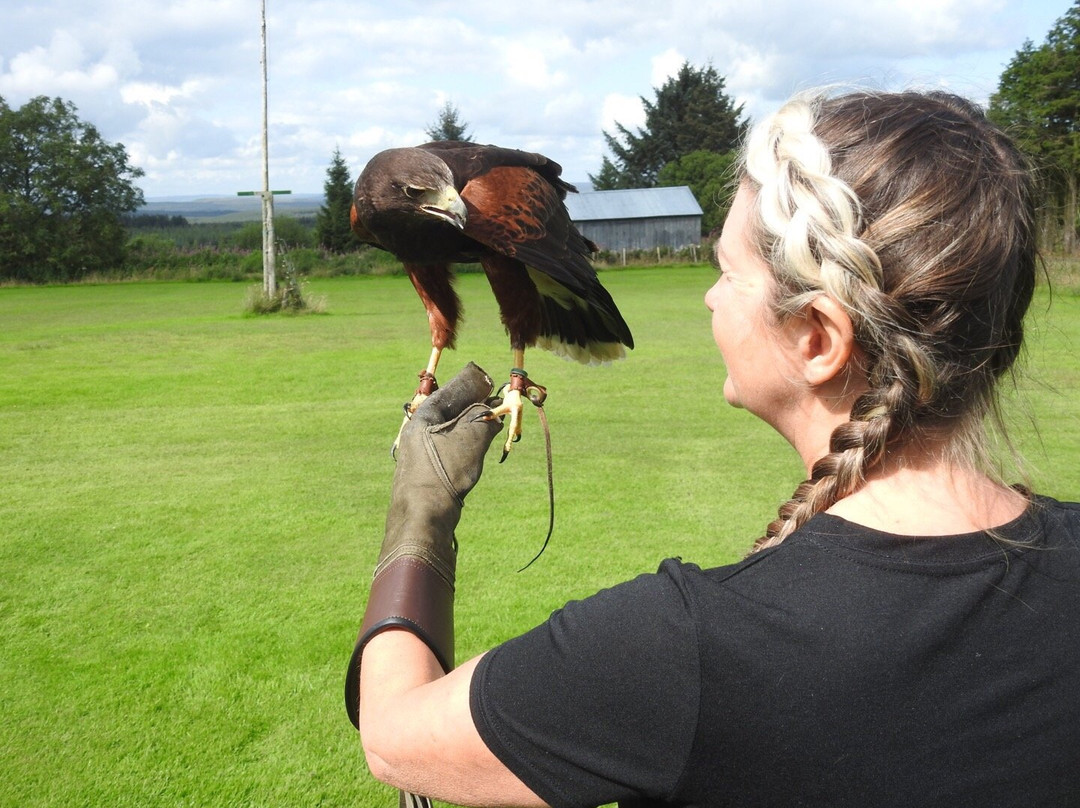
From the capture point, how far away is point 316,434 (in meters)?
7.34

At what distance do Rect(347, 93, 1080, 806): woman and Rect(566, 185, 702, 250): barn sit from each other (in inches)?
1525

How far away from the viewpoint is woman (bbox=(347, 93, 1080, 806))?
895mm

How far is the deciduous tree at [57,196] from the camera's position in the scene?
38.1 m

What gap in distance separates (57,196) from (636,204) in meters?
24.8

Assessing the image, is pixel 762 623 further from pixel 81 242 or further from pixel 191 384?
pixel 81 242

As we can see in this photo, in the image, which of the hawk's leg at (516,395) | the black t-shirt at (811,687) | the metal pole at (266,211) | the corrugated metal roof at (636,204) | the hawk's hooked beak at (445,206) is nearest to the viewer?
the black t-shirt at (811,687)

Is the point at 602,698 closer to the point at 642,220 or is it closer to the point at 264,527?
the point at 264,527

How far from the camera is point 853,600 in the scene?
908 millimetres

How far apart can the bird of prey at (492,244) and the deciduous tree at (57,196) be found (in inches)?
1552

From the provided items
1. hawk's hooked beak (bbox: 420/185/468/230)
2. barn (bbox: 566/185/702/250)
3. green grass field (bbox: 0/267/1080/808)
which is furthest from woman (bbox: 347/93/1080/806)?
barn (bbox: 566/185/702/250)

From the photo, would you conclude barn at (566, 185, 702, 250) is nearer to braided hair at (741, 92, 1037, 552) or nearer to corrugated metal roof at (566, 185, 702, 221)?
corrugated metal roof at (566, 185, 702, 221)

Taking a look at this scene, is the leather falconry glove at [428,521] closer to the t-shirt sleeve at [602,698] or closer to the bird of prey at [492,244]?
the t-shirt sleeve at [602,698]

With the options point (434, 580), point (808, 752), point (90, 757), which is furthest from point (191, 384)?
point (808, 752)

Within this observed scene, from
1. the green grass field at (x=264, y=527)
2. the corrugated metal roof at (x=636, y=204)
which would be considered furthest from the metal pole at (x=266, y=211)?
the corrugated metal roof at (x=636, y=204)
